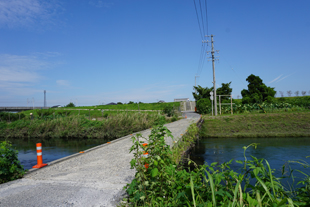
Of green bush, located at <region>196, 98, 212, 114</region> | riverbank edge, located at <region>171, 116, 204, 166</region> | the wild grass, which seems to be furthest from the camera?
green bush, located at <region>196, 98, 212, 114</region>

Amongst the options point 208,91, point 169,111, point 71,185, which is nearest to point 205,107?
point 169,111

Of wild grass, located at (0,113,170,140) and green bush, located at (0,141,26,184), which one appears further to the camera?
wild grass, located at (0,113,170,140)

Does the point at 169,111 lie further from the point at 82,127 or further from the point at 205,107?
the point at 82,127

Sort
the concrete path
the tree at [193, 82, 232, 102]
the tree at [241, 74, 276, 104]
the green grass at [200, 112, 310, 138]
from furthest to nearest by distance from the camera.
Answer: the tree at [193, 82, 232, 102] → the tree at [241, 74, 276, 104] → the green grass at [200, 112, 310, 138] → the concrete path

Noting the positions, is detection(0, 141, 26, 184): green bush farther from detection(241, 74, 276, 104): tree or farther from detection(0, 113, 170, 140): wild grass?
detection(241, 74, 276, 104): tree

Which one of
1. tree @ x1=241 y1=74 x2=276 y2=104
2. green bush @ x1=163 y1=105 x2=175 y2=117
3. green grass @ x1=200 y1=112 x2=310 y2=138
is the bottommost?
green grass @ x1=200 y1=112 x2=310 y2=138

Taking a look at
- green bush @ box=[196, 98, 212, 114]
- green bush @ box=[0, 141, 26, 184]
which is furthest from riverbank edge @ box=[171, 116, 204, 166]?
green bush @ box=[196, 98, 212, 114]

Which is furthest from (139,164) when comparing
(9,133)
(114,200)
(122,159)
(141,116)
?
(9,133)

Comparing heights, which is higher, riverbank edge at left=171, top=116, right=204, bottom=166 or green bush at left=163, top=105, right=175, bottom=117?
green bush at left=163, top=105, right=175, bottom=117

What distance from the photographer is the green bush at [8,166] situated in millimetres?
4320

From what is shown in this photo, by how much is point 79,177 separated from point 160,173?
2.48 m

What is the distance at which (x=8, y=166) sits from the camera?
14.6 feet

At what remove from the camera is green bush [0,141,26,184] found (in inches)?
170

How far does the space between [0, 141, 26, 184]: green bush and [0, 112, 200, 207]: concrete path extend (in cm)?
20
